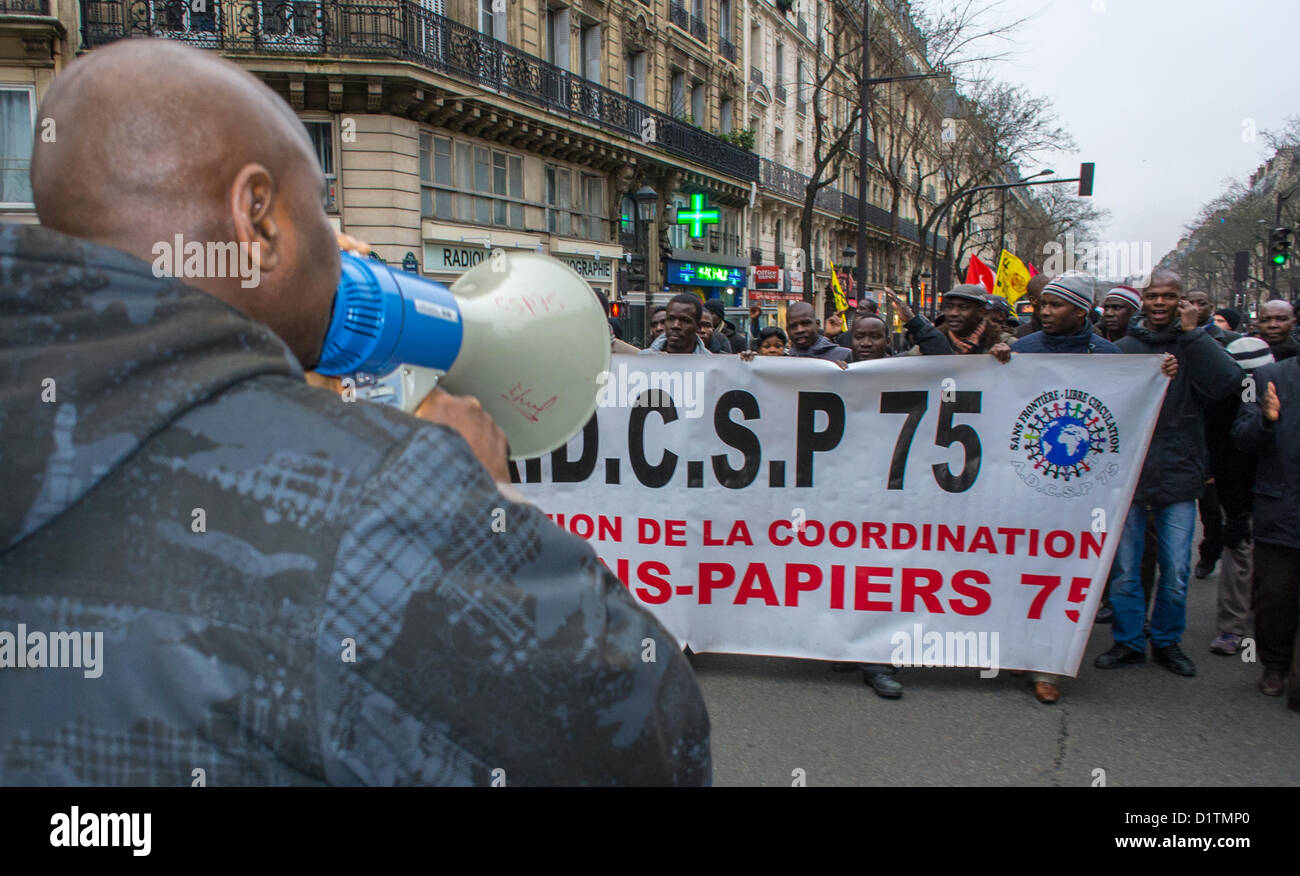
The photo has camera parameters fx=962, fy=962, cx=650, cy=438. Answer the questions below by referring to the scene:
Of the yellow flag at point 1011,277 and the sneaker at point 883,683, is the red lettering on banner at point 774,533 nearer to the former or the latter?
the sneaker at point 883,683

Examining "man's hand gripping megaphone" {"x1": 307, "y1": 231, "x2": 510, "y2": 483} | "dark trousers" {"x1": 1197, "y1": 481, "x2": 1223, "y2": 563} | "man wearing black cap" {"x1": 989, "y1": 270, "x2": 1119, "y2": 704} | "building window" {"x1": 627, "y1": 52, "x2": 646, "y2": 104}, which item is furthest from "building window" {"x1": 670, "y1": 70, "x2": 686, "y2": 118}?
"man's hand gripping megaphone" {"x1": 307, "y1": 231, "x2": 510, "y2": 483}

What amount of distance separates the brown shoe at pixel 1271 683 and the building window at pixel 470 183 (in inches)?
621

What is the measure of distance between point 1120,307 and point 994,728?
3.28 m

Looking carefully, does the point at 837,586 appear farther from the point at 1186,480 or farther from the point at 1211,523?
the point at 1211,523

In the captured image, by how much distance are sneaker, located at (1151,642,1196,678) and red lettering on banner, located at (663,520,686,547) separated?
2585 mm

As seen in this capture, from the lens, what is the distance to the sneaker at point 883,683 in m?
4.54

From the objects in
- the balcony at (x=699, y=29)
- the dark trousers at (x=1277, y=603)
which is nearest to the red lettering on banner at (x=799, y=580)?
the dark trousers at (x=1277, y=603)

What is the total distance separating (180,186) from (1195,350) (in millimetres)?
5223

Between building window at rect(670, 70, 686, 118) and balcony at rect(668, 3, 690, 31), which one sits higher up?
balcony at rect(668, 3, 690, 31)

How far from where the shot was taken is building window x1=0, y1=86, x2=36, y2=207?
14.9 m

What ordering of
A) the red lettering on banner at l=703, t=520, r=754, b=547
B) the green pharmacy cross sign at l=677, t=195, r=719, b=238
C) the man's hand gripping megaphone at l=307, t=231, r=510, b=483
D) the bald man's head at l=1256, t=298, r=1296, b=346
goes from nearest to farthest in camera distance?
the man's hand gripping megaphone at l=307, t=231, r=510, b=483 < the red lettering on banner at l=703, t=520, r=754, b=547 < the bald man's head at l=1256, t=298, r=1296, b=346 < the green pharmacy cross sign at l=677, t=195, r=719, b=238

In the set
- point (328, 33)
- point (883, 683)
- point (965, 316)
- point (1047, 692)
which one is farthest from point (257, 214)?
point (328, 33)

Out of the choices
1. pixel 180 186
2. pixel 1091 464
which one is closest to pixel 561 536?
Answer: pixel 180 186

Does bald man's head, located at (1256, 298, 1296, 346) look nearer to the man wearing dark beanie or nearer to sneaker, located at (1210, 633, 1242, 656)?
sneaker, located at (1210, 633, 1242, 656)
